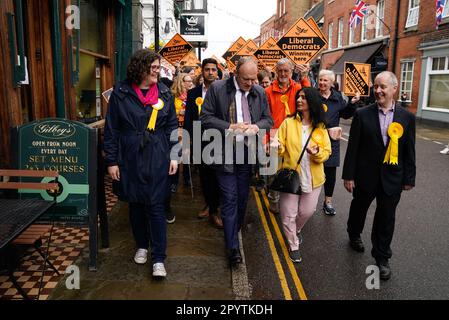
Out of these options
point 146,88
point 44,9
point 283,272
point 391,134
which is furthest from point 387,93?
point 44,9

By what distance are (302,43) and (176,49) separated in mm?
4267

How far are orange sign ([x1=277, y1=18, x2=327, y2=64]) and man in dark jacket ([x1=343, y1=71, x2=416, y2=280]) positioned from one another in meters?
5.44

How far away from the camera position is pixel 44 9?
5609mm

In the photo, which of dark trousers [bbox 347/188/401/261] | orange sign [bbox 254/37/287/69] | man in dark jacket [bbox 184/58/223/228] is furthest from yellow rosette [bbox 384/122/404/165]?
orange sign [bbox 254/37/287/69]

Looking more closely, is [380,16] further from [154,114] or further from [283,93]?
[154,114]

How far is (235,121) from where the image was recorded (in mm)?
4406

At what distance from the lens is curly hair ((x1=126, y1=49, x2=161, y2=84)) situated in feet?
12.4

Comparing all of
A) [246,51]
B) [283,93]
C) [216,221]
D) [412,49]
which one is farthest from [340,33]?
[216,221]

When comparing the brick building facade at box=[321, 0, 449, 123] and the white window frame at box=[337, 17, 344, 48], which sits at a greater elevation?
the white window frame at box=[337, 17, 344, 48]

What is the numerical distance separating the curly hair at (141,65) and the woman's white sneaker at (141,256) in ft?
5.74

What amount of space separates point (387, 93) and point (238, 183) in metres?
1.79

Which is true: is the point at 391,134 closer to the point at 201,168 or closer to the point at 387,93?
the point at 387,93

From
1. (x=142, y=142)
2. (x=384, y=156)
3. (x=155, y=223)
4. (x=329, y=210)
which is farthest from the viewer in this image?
(x=329, y=210)

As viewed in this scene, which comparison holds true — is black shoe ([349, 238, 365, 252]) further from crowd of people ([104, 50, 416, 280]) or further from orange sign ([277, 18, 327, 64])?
orange sign ([277, 18, 327, 64])
